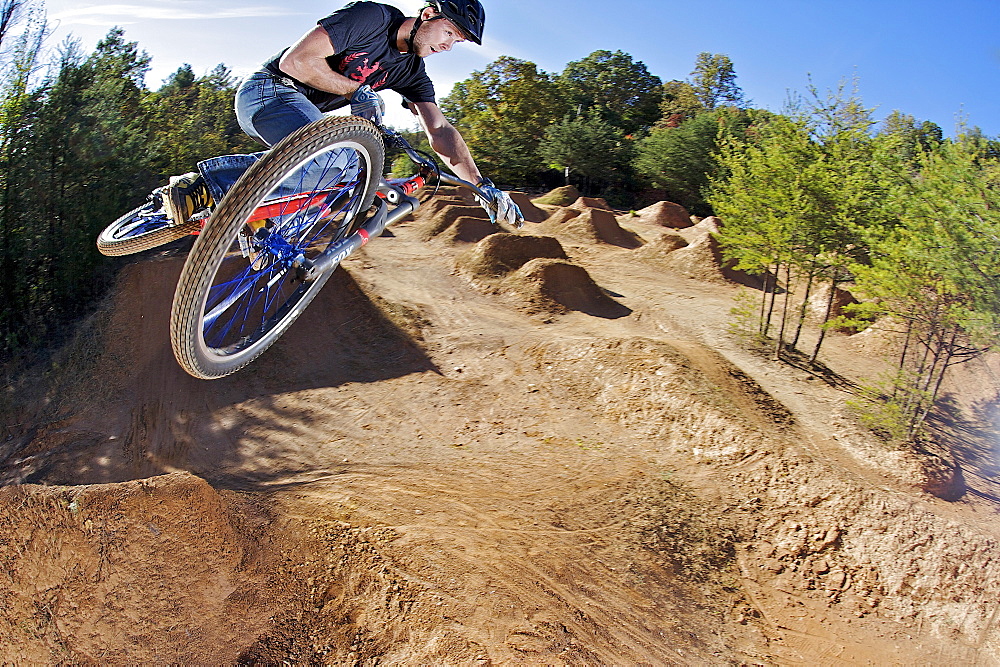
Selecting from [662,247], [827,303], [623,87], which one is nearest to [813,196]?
[827,303]

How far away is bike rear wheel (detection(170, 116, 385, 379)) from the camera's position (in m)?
2.97

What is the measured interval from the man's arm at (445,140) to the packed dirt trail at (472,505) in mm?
3824

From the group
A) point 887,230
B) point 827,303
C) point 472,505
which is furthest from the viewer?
point 827,303

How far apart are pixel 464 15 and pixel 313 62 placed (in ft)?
2.77

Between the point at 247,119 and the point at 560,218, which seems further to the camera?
the point at 560,218

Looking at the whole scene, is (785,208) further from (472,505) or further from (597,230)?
(597,230)

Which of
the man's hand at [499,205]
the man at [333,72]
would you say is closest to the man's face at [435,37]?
the man at [333,72]

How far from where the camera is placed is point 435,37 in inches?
132

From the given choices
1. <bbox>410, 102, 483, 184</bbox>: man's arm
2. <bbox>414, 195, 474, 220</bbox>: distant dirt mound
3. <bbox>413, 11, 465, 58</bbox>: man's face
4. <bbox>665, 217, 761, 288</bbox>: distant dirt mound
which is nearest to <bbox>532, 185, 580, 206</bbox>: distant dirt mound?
<bbox>414, 195, 474, 220</bbox>: distant dirt mound

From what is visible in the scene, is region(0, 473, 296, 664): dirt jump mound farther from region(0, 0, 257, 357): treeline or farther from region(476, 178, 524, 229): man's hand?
region(0, 0, 257, 357): treeline

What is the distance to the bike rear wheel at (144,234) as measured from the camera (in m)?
3.68

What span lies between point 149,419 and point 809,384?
13799mm

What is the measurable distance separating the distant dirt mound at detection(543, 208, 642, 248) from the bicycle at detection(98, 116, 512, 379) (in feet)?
79.0

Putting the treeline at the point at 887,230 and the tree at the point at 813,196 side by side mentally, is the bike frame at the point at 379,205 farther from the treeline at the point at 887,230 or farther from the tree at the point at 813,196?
the tree at the point at 813,196
